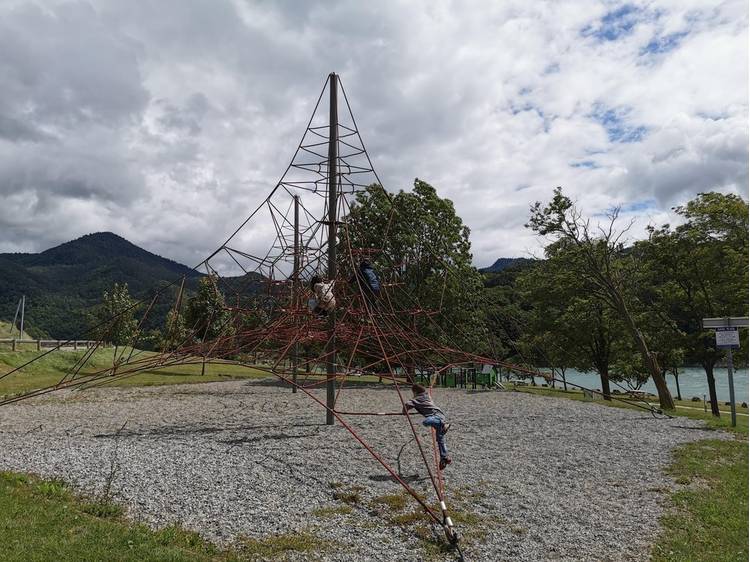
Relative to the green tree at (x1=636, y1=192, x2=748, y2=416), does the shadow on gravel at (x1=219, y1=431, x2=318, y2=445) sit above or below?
below

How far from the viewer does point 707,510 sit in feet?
19.8

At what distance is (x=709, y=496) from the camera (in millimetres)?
6617

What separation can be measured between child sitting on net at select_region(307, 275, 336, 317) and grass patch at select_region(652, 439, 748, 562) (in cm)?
614

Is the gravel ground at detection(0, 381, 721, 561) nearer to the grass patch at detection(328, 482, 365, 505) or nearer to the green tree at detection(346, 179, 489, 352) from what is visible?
the grass patch at detection(328, 482, 365, 505)

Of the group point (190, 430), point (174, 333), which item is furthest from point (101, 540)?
point (190, 430)

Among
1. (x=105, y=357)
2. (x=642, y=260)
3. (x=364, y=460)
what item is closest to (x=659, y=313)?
(x=642, y=260)

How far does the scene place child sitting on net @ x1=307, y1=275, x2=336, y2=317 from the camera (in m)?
9.28

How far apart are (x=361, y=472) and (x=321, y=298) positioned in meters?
3.25

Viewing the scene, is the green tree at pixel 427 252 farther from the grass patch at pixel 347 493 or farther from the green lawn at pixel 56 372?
the grass patch at pixel 347 493

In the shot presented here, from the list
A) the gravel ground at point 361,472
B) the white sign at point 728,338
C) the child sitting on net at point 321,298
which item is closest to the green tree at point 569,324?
the white sign at point 728,338

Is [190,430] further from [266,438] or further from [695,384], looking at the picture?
[695,384]

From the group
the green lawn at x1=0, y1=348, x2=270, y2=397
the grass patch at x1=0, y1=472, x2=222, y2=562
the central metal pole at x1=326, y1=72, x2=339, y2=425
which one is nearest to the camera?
the grass patch at x1=0, y1=472, x2=222, y2=562

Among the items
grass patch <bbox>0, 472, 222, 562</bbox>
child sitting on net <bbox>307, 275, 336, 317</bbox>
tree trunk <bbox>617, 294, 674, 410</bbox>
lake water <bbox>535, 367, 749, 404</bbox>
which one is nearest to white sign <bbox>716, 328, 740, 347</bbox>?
tree trunk <bbox>617, 294, 674, 410</bbox>

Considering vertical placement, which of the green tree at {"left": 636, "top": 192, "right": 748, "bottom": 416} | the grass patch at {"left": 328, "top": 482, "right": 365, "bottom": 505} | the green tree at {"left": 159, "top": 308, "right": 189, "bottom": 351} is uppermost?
the green tree at {"left": 636, "top": 192, "right": 748, "bottom": 416}
